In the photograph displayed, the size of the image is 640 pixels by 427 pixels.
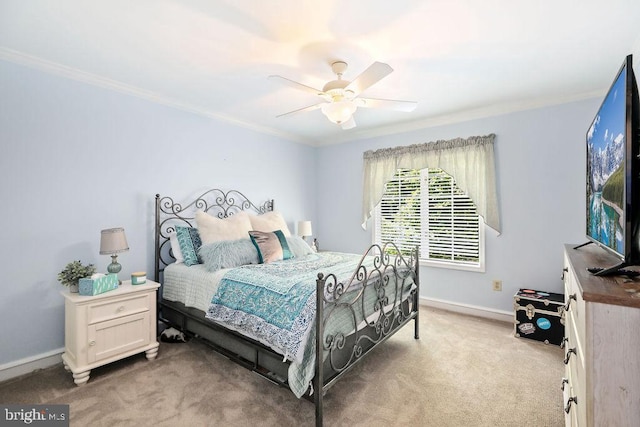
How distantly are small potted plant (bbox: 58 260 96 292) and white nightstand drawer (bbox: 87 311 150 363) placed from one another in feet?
1.28

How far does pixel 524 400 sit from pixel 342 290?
1.48 metres

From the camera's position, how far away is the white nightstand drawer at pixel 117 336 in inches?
88.4

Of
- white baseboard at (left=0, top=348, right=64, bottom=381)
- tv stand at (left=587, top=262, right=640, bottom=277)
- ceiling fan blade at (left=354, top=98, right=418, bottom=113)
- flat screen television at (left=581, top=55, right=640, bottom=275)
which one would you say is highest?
ceiling fan blade at (left=354, top=98, right=418, bottom=113)

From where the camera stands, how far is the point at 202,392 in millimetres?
2105

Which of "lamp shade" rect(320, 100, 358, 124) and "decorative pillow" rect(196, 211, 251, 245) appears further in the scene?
"decorative pillow" rect(196, 211, 251, 245)

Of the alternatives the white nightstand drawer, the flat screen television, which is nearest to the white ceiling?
the flat screen television

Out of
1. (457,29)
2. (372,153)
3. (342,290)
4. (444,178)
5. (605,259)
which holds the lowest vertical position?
(342,290)

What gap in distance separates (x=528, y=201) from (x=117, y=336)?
422 centimetres

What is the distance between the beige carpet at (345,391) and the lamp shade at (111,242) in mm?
975

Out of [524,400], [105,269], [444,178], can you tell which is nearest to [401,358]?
[524,400]

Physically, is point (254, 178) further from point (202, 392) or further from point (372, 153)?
point (202, 392)

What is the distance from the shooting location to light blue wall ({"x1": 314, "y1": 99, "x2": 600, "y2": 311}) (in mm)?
3021

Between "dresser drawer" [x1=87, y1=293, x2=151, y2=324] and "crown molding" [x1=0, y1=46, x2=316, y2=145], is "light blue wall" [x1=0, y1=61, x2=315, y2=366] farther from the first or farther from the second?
"dresser drawer" [x1=87, y1=293, x2=151, y2=324]
